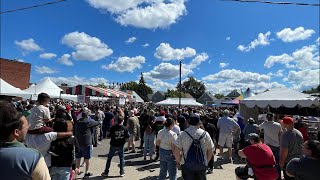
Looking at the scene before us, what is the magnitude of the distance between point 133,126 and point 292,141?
768 centimetres

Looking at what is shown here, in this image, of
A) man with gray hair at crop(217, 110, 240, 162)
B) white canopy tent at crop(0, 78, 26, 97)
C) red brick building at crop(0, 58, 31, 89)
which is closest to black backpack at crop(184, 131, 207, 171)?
man with gray hair at crop(217, 110, 240, 162)

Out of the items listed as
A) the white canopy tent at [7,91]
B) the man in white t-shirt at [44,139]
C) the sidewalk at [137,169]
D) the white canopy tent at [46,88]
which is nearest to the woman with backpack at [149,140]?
the sidewalk at [137,169]

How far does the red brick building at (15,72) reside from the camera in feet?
138

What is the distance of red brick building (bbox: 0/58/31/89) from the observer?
42.0 meters

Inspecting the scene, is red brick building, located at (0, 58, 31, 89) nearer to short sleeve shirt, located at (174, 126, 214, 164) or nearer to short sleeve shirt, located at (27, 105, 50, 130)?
short sleeve shirt, located at (27, 105, 50, 130)

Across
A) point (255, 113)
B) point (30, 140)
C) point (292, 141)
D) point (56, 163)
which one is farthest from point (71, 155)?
point (255, 113)

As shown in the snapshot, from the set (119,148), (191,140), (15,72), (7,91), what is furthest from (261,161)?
(15,72)

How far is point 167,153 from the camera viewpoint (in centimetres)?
742

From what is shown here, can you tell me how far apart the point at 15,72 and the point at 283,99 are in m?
38.7

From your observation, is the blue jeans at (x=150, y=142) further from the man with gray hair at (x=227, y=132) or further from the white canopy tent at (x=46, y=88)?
the white canopy tent at (x=46, y=88)

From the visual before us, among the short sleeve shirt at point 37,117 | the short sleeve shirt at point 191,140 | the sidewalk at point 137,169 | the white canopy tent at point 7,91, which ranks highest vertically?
the white canopy tent at point 7,91

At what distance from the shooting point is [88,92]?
18.8 metres

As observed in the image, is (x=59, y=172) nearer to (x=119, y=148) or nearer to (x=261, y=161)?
(x=261, y=161)

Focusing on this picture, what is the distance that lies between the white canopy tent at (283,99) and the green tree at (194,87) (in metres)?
102
